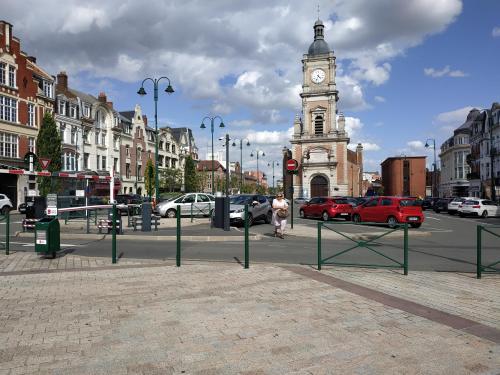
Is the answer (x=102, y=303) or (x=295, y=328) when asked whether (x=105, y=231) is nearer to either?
(x=102, y=303)

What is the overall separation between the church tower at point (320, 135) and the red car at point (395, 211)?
5879cm

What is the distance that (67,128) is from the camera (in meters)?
49.4

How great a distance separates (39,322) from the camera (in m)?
5.43

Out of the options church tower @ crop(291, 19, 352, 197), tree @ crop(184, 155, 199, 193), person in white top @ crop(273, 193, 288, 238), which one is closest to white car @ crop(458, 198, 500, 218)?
person in white top @ crop(273, 193, 288, 238)

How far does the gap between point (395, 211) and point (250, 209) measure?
7.29 meters

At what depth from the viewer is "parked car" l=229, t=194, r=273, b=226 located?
20734 mm

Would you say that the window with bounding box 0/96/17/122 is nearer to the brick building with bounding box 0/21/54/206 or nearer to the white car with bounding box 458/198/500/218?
the brick building with bounding box 0/21/54/206

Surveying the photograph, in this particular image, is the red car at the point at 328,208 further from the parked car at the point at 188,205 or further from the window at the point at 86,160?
the window at the point at 86,160

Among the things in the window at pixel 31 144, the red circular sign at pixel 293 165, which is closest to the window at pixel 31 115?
the window at pixel 31 144

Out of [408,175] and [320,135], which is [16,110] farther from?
[408,175]

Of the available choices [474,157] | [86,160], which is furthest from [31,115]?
[474,157]

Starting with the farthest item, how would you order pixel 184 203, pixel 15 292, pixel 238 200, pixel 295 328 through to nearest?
pixel 184 203, pixel 238 200, pixel 15 292, pixel 295 328

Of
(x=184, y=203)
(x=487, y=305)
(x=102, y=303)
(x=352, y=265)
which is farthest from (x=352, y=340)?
(x=184, y=203)

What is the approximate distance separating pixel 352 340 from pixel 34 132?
148 ft
